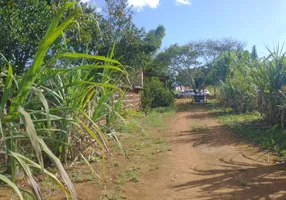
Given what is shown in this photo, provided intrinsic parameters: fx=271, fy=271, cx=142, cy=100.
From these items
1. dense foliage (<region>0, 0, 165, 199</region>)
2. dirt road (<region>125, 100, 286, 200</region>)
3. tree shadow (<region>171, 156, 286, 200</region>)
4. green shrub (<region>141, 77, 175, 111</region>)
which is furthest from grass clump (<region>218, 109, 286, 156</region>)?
green shrub (<region>141, 77, 175, 111</region>)

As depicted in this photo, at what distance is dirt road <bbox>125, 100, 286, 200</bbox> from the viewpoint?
304 centimetres

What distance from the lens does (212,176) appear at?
3637mm

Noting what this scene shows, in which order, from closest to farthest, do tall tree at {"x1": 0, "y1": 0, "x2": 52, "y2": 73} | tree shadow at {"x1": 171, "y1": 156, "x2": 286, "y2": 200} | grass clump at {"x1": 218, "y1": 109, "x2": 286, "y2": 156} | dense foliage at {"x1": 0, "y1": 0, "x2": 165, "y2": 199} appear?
dense foliage at {"x1": 0, "y1": 0, "x2": 165, "y2": 199}
tree shadow at {"x1": 171, "y1": 156, "x2": 286, "y2": 200}
grass clump at {"x1": 218, "y1": 109, "x2": 286, "y2": 156}
tall tree at {"x1": 0, "y1": 0, "x2": 52, "y2": 73}

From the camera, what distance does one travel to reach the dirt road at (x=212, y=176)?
3.04 m

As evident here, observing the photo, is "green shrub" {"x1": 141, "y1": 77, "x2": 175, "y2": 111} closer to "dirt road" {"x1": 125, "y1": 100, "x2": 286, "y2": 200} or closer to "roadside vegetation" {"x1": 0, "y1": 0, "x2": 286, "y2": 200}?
"roadside vegetation" {"x1": 0, "y1": 0, "x2": 286, "y2": 200}

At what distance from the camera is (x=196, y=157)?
15.4ft

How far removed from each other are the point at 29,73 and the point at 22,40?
4810mm

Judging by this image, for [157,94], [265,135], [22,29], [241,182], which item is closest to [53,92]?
[241,182]

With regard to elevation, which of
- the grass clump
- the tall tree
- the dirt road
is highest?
the tall tree

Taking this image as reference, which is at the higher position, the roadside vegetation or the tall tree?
the tall tree

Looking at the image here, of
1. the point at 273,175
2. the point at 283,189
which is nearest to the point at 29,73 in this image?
the point at 283,189

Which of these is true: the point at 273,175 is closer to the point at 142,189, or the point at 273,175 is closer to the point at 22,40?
the point at 142,189

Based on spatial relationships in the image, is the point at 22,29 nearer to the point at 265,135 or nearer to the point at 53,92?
the point at 53,92

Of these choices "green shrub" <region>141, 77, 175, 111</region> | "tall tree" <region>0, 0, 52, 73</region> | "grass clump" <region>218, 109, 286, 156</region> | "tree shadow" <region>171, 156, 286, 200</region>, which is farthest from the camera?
"green shrub" <region>141, 77, 175, 111</region>
